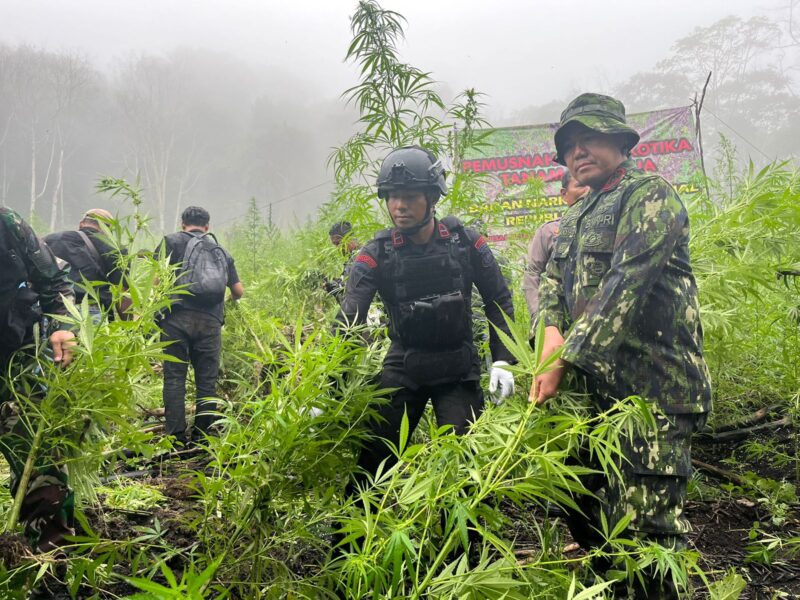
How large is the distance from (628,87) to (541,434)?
60.2 m

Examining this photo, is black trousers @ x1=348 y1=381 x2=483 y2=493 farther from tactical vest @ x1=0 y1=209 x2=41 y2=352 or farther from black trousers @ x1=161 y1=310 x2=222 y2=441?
black trousers @ x1=161 y1=310 x2=222 y2=441

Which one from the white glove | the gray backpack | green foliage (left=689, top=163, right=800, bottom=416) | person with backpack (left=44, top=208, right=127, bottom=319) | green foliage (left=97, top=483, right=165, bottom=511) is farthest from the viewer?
the gray backpack

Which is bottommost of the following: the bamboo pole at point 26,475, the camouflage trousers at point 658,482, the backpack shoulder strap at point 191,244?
the camouflage trousers at point 658,482

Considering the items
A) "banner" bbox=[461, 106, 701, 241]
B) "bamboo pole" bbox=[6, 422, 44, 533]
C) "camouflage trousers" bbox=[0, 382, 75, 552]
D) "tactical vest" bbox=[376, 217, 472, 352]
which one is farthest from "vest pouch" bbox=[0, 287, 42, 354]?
"banner" bbox=[461, 106, 701, 241]

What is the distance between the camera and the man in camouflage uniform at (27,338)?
229cm

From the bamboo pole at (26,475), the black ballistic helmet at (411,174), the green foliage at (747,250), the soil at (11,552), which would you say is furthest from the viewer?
the green foliage at (747,250)

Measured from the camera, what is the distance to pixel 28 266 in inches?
96.3

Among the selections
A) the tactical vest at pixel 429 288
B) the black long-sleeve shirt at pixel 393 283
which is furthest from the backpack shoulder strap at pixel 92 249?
the tactical vest at pixel 429 288

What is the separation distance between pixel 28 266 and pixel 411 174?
1766 millimetres

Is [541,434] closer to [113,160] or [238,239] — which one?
[238,239]

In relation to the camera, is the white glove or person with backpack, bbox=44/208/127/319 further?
person with backpack, bbox=44/208/127/319

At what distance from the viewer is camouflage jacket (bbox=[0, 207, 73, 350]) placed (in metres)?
2.39

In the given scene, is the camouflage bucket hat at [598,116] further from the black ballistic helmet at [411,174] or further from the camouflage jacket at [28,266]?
the camouflage jacket at [28,266]

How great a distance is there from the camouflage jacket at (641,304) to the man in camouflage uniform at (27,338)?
206cm
